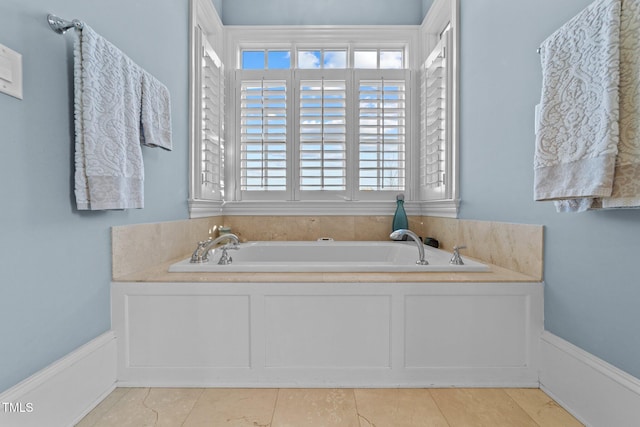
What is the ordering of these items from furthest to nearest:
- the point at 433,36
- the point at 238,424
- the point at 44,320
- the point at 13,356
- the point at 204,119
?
the point at 433,36 → the point at 204,119 → the point at 238,424 → the point at 44,320 → the point at 13,356

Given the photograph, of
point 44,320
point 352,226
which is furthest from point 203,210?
point 44,320

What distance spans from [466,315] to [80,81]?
178 centimetres

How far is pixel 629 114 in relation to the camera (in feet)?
3.17

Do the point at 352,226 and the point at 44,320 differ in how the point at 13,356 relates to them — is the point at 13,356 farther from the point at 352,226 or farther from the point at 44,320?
the point at 352,226

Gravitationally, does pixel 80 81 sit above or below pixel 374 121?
below

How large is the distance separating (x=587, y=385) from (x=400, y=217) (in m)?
1.60

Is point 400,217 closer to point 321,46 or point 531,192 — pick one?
point 531,192

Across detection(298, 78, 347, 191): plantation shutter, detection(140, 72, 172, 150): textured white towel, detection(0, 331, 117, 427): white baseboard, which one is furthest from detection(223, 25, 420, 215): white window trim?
detection(0, 331, 117, 427): white baseboard

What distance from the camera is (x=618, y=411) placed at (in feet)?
3.59

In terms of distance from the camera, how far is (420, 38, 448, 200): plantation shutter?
2.31 m

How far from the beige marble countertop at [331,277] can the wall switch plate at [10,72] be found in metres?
0.81

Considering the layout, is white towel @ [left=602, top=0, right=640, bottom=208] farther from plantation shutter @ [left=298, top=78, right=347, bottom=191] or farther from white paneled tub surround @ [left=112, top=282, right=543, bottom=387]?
plantation shutter @ [left=298, top=78, right=347, bottom=191]

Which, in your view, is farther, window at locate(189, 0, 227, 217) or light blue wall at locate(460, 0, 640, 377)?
window at locate(189, 0, 227, 217)

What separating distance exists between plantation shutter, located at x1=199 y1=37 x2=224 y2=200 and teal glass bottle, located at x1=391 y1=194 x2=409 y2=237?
1.40m
